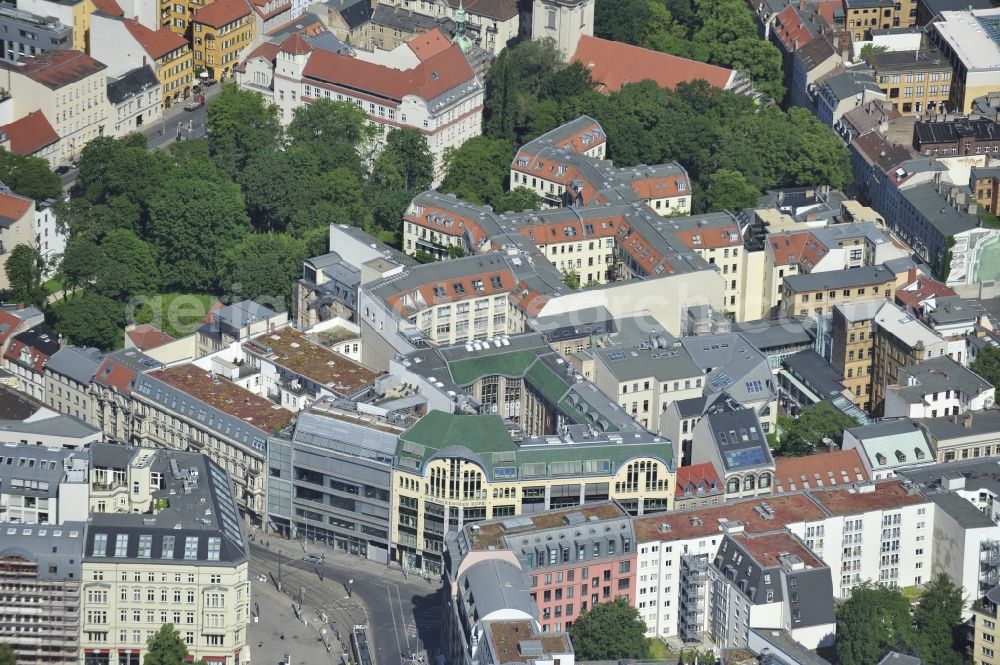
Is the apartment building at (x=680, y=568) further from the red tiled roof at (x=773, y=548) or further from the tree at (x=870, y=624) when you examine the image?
the tree at (x=870, y=624)

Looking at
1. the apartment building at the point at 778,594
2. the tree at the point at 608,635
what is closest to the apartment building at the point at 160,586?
the tree at the point at 608,635

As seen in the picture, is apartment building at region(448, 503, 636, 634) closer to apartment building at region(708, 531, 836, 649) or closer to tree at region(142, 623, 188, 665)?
apartment building at region(708, 531, 836, 649)

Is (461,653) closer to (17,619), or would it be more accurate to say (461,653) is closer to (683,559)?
(683,559)

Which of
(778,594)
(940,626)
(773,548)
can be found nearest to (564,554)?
(773,548)

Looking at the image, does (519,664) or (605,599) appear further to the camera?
(605,599)

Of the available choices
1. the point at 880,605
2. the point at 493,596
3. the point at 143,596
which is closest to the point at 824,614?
the point at 880,605

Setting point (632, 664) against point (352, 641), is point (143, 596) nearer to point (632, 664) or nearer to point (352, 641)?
point (352, 641)

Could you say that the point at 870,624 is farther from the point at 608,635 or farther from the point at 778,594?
the point at 608,635
